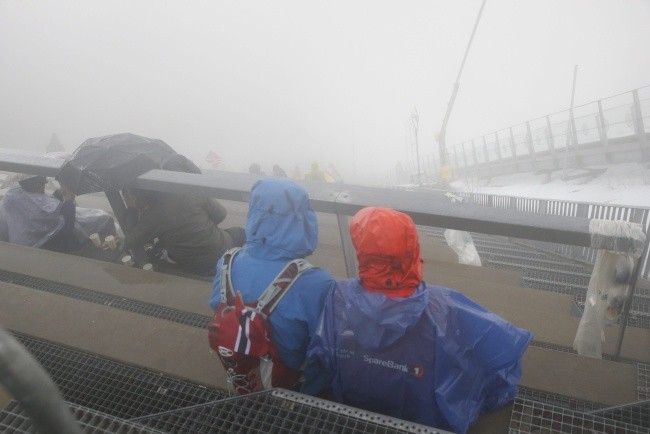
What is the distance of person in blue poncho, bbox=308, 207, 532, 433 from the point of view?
1584 mm

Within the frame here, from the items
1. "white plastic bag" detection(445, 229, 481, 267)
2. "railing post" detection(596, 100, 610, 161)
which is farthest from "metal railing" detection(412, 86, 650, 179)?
"white plastic bag" detection(445, 229, 481, 267)

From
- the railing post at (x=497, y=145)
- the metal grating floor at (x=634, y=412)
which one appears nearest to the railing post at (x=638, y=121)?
the railing post at (x=497, y=145)

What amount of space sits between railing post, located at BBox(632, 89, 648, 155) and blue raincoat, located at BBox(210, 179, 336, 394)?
16434mm

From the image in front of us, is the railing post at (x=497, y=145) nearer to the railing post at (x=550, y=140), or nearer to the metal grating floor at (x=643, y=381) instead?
the railing post at (x=550, y=140)

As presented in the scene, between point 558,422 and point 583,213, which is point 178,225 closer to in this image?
point 558,422

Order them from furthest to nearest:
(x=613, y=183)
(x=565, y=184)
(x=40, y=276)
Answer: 1. (x=565, y=184)
2. (x=613, y=183)
3. (x=40, y=276)

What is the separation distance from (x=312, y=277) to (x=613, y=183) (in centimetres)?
1618

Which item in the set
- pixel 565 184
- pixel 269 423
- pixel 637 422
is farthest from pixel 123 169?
pixel 565 184

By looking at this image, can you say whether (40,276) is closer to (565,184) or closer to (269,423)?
(269,423)

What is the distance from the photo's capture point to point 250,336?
1.67 metres

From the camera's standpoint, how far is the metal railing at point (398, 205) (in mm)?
1915

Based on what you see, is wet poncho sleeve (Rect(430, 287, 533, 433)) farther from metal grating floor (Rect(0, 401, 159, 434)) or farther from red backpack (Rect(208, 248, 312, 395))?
metal grating floor (Rect(0, 401, 159, 434))

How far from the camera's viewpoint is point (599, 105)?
48.2 feet

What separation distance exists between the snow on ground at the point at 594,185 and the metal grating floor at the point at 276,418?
12.2m
